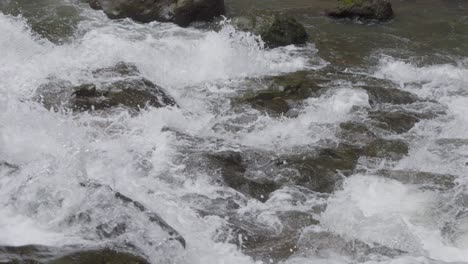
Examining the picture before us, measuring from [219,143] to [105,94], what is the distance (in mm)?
2068

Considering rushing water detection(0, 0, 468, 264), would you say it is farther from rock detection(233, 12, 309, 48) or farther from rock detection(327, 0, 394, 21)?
rock detection(327, 0, 394, 21)

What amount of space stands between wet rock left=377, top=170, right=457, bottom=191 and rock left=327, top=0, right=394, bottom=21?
24.4ft

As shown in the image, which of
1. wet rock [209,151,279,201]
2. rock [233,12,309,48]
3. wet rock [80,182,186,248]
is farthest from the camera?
rock [233,12,309,48]

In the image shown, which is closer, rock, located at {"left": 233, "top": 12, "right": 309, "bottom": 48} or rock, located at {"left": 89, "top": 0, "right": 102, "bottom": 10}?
rock, located at {"left": 233, "top": 12, "right": 309, "bottom": 48}

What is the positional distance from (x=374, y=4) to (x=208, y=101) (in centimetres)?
651

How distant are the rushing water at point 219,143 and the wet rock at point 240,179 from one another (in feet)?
0.37

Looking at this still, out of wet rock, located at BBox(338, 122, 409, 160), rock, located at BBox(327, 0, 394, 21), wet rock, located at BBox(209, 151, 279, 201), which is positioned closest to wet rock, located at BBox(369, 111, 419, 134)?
wet rock, located at BBox(338, 122, 409, 160)

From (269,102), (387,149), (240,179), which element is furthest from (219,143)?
(387,149)

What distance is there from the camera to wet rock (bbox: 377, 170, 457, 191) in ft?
20.0

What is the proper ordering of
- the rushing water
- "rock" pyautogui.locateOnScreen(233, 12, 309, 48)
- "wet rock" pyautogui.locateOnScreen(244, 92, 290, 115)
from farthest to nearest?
"rock" pyautogui.locateOnScreen(233, 12, 309, 48), "wet rock" pyautogui.locateOnScreen(244, 92, 290, 115), the rushing water

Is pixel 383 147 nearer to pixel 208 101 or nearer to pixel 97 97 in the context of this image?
pixel 208 101

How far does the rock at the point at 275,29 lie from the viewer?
11.1 metres

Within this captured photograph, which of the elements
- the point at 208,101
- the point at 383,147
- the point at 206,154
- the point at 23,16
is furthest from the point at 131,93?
the point at 23,16

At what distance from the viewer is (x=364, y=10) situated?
1295 centimetres
